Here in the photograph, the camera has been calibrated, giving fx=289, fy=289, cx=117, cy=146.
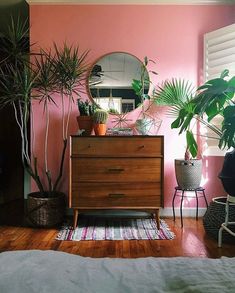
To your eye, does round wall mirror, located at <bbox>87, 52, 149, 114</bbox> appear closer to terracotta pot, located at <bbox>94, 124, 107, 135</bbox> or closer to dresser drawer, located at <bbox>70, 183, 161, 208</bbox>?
terracotta pot, located at <bbox>94, 124, 107, 135</bbox>

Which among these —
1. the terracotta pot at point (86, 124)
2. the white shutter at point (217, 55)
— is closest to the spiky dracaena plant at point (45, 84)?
the terracotta pot at point (86, 124)

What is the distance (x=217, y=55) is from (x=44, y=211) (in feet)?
7.80

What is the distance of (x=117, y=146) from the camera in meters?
2.70

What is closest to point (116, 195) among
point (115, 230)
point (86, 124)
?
point (115, 230)

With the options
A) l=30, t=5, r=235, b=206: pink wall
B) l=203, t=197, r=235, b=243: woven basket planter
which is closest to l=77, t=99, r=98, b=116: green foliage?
l=30, t=5, r=235, b=206: pink wall

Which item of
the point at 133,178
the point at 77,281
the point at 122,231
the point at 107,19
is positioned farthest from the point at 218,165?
the point at 77,281

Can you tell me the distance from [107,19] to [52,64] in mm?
833

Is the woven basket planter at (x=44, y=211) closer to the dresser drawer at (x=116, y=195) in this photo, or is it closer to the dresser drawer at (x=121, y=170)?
the dresser drawer at (x=116, y=195)

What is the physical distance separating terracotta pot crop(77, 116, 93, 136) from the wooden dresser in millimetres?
255

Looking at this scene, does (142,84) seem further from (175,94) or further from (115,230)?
(115,230)

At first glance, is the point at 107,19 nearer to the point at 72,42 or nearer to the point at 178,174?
the point at 72,42

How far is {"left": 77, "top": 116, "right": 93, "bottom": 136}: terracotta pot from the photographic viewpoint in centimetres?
291

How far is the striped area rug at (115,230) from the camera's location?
2.55 m

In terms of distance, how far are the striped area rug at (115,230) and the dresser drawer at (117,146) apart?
716 mm
